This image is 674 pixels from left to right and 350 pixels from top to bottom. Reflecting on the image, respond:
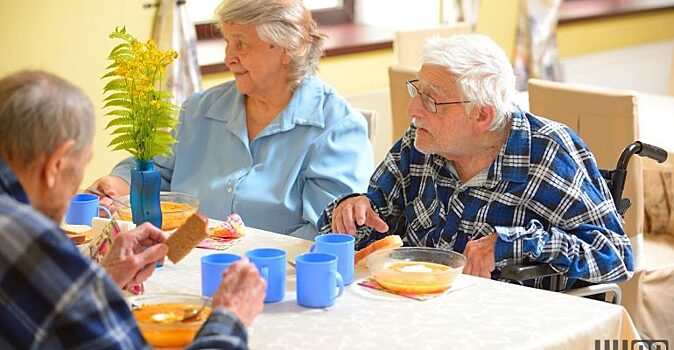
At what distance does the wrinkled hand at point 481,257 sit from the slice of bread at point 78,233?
880 millimetres

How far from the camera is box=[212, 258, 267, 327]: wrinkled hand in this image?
1.83 metres

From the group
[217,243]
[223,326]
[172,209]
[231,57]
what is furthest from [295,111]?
[223,326]

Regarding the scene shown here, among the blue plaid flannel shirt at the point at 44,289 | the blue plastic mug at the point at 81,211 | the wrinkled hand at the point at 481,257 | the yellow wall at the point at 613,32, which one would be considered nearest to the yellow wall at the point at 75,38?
the blue plastic mug at the point at 81,211

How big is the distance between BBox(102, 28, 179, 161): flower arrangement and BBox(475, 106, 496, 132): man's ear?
708mm

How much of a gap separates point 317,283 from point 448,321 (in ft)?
0.85

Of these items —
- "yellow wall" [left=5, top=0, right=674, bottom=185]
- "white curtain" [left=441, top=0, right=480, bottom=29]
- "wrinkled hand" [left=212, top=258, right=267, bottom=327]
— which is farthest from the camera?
"white curtain" [left=441, top=0, right=480, bottom=29]

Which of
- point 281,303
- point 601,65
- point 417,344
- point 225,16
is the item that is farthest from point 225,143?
point 601,65

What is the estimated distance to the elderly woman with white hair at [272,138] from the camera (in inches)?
124

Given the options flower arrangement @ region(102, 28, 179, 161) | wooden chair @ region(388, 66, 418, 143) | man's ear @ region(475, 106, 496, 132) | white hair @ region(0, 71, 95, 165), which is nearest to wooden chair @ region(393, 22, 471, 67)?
wooden chair @ region(388, 66, 418, 143)

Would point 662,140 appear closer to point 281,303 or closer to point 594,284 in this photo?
point 594,284

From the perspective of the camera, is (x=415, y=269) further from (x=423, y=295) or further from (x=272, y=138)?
(x=272, y=138)

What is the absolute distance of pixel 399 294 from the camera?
226 cm

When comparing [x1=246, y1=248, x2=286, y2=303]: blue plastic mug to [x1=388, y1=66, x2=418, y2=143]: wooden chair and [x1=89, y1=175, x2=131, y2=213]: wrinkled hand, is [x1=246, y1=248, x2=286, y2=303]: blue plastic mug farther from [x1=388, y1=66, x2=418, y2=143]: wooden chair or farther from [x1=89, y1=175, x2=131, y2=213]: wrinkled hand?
[x1=388, y1=66, x2=418, y2=143]: wooden chair

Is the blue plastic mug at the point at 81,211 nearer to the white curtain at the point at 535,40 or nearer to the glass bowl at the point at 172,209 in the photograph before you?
the glass bowl at the point at 172,209
